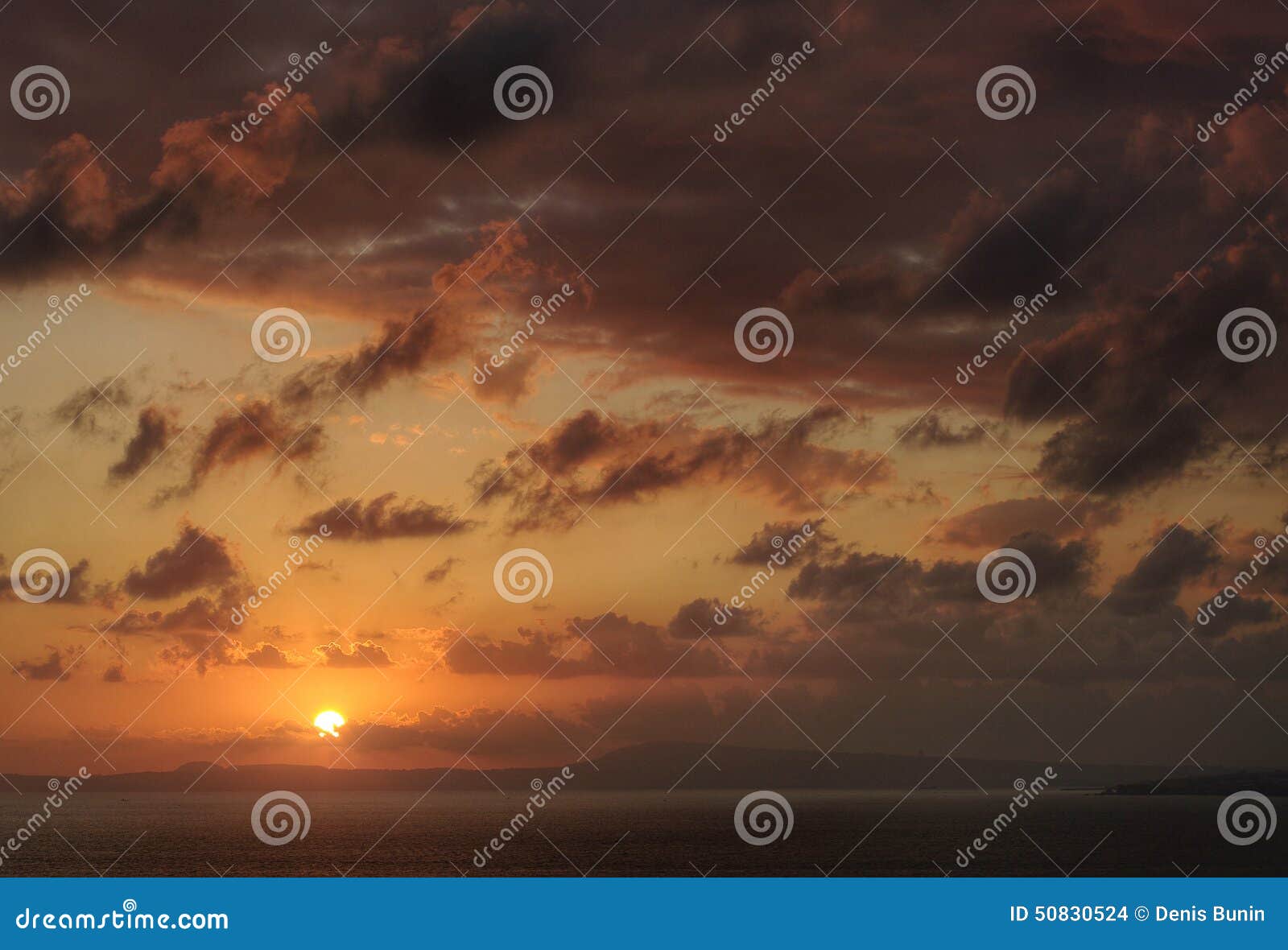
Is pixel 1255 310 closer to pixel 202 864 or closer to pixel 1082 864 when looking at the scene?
pixel 1082 864

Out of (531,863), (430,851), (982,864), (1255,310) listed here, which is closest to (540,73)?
(1255,310)

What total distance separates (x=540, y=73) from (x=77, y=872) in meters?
163

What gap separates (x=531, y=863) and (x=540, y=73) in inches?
5300

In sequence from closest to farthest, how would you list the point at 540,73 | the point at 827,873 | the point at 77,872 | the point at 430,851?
1. the point at 540,73
2. the point at 827,873
3. the point at 77,872
4. the point at 430,851

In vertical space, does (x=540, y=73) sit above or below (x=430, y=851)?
below

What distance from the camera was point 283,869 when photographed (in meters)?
155

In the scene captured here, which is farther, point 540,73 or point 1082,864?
point 1082,864

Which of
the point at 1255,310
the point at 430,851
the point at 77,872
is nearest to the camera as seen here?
the point at 1255,310

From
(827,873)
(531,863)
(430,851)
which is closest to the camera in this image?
(827,873)

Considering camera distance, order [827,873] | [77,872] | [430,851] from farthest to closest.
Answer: [430,851] < [77,872] < [827,873]
